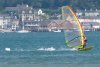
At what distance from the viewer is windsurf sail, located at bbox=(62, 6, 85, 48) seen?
47781mm

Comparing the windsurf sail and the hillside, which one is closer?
the windsurf sail

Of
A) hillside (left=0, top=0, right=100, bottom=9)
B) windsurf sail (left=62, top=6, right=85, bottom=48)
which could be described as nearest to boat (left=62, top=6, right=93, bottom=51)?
windsurf sail (left=62, top=6, right=85, bottom=48)

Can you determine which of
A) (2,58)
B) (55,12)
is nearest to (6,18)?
(55,12)

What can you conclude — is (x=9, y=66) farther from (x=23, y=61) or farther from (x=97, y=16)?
(x=97, y=16)

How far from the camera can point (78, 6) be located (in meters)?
198

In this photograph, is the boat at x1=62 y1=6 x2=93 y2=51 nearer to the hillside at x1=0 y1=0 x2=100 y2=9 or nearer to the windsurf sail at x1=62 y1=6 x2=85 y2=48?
the windsurf sail at x1=62 y1=6 x2=85 y2=48

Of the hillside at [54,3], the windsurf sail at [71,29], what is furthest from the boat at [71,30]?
the hillside at [54,3]

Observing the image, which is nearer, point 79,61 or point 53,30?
point 79,61

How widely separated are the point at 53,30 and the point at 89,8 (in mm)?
29239

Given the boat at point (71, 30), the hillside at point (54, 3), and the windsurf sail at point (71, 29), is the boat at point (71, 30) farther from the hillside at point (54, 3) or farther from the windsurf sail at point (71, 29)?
the hillside at point (54, 3)

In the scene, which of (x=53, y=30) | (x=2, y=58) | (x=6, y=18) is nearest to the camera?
(x=2, y=58)

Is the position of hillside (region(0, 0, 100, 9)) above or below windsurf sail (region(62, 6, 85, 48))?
below

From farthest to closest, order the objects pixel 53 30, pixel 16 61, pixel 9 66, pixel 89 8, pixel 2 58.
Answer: pixel 89 8
pixel 53 30
pixel 2 58
pixel 16 61
pixel 9 66

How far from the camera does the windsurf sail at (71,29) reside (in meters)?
47.8
